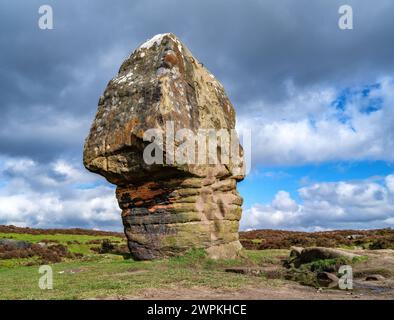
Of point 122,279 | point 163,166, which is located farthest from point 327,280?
point 163,166

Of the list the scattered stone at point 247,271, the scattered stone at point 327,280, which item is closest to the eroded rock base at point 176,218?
the scattered stone at point 247,271

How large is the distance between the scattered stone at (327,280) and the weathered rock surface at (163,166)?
646cm

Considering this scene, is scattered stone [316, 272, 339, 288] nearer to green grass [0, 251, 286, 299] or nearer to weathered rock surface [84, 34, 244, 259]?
green grass [0, 251, 286, 299]

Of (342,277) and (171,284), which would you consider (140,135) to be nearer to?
(171,284)

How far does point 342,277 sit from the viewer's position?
16719 millimetres

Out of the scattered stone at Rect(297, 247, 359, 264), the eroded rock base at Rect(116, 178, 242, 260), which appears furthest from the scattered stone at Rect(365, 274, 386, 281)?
the eroded rock base at Rect(116, 178, 242, 260)

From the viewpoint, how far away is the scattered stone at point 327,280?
1560 centimetres

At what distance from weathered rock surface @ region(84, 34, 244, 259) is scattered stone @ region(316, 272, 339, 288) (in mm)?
6458

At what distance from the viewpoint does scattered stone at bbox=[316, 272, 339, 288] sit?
15.6 meters

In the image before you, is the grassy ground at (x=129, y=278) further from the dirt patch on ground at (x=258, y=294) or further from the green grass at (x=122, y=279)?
the dirt patch on ground at (x=258, y=294)

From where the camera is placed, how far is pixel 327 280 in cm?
1650

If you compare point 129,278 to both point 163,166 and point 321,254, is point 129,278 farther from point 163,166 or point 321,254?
point 321,254
